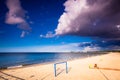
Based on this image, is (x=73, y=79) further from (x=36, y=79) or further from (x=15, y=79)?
(x=15, y=79)

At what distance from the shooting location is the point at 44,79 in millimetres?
9211

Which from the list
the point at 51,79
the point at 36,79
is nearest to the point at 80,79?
the point at 51,79

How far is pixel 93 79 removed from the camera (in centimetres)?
882

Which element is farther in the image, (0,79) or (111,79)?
(0,79)

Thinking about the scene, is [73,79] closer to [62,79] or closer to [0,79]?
[62,79]

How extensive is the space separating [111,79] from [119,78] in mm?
769

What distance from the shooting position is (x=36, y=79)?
9312mm

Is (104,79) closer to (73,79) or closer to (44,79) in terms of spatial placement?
(73,79)

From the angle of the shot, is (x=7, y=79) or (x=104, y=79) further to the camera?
(x=7, y=79)

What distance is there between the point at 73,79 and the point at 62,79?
33.3 inches

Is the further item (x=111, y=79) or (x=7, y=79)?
(x=7, y=79)

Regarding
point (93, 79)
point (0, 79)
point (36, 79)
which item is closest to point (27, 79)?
point (36, 79)

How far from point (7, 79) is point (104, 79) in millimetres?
7541

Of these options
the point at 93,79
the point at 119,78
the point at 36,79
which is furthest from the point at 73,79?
the point at 119,78
